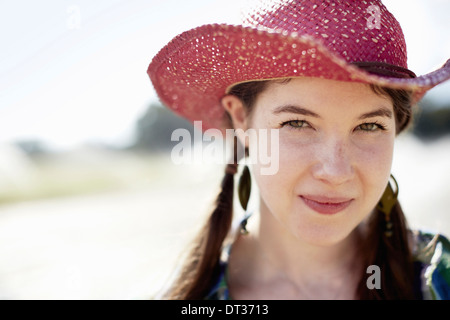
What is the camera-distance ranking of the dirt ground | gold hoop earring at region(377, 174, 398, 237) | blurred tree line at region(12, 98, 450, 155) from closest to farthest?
gold hoop earring at region(377, 174, 398, 237) < the dirt ground < blurred tree line at region(12, 98, 450, 155)

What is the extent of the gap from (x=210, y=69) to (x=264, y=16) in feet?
1.12

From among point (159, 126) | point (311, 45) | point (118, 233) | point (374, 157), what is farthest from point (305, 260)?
point (159, 126)

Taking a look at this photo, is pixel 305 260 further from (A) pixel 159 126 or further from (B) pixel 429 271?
(A) pixel 159 126

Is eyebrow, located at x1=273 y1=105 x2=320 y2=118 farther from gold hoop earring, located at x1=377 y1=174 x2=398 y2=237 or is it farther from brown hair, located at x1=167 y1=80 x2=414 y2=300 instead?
gold hoop earring, located at x1=377 y1=174 x2=398 y2=237

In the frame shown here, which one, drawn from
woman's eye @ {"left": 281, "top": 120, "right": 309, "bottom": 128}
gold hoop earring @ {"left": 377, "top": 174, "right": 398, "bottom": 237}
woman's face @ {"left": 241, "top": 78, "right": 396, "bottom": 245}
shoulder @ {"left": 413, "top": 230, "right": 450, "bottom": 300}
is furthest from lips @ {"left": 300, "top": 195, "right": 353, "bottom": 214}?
shoulder @ {"left": 413, "top": 230, "right": 450, "bottom": 300}

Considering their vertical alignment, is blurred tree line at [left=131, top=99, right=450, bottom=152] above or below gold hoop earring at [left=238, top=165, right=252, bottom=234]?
above

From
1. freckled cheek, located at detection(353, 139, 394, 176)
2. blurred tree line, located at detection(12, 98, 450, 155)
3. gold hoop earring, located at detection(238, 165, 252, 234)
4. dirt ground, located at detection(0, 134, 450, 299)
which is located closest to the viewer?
freckled cheek, located at detection(353, 139, 394, 176)

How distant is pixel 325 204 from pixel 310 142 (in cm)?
26

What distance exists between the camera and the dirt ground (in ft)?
9.03

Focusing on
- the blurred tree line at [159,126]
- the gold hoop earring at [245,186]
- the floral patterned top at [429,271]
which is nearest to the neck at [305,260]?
the gold hoop earring at [245,186]

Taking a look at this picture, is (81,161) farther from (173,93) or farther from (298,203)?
(298,203)

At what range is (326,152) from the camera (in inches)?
57.3

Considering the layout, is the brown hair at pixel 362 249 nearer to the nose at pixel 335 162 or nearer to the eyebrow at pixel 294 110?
the eyebrow at pixel 294 110

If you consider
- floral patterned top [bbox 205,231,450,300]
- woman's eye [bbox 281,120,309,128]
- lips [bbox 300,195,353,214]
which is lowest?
floral patterned top [bbox 205,231,450,300]
